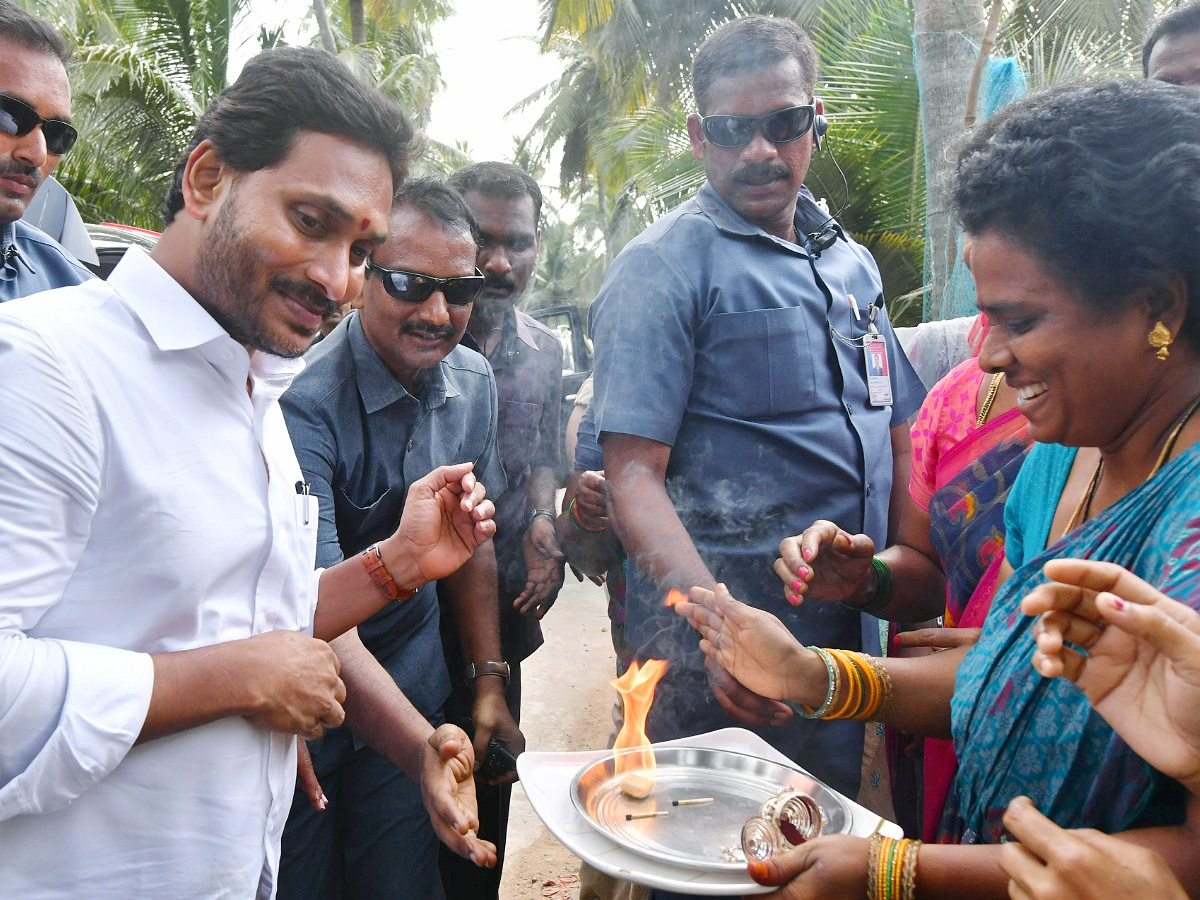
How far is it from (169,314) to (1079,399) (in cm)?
191

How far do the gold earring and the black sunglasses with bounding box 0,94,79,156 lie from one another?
3355 millimetres

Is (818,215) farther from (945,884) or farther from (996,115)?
(945,884)

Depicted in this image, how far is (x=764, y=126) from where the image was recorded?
317 cm

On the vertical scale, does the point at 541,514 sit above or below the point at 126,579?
below

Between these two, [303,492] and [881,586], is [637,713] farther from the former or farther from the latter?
[303,492]

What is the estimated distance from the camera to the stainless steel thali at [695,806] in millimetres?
1830

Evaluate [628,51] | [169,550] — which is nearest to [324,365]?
[169,550]

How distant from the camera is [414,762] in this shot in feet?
8.69

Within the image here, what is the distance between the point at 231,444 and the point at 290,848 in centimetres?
164

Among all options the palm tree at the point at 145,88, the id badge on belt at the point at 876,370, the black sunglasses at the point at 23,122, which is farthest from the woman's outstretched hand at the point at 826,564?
the palm tree at the point at 145,88

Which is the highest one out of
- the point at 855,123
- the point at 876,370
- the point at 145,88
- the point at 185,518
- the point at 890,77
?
the point at 145,88

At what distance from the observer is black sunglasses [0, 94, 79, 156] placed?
10.3 feet

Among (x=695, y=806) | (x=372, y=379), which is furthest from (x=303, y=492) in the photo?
(x=695, y=806)

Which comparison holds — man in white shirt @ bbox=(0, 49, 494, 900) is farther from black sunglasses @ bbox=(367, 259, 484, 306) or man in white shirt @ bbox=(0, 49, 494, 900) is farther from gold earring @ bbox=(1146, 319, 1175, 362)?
gold earring @ bbox=(1146, 319, 1175, 362)
